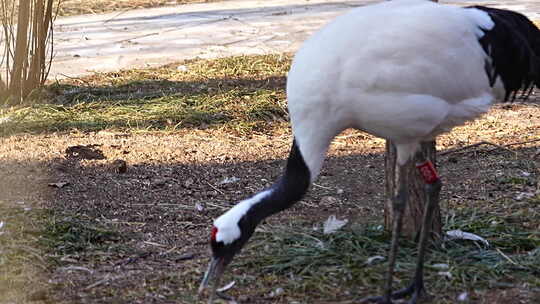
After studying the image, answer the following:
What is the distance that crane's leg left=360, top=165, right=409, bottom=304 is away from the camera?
14.4 ft

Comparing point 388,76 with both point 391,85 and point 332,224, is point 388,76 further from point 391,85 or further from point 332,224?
point 332,224

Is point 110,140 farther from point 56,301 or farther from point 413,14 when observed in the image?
point 413,14

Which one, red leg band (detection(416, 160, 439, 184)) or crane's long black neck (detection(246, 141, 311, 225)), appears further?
red leg band (detection(416, 160, 439, 184))

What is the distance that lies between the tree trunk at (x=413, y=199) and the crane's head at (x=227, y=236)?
0.92 meters

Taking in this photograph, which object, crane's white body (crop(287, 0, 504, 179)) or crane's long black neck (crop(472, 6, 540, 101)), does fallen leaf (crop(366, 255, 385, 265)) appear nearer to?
crane's white body (crop(287, 0, 504, 179))

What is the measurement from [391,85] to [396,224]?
2.40 feet

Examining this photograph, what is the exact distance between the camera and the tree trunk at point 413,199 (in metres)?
4.88

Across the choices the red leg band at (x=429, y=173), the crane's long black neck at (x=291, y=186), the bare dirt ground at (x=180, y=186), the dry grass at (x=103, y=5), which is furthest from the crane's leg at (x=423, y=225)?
the dry grass at (x=103, y=5)

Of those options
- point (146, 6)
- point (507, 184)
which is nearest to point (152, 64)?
point (146, 6)

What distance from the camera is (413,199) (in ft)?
16.3

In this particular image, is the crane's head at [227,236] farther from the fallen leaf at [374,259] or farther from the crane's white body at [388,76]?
the fallen leaf at [374,259]

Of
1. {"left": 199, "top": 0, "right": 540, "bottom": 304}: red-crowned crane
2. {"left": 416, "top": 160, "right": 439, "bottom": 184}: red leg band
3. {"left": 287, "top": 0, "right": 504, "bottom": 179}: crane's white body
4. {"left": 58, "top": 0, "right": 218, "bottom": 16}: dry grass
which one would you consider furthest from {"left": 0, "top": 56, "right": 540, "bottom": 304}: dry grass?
{"left": 58, "top": 0, "right": 218, "bottom": 16}: dry grass

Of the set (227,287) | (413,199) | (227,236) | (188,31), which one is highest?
(227,236)

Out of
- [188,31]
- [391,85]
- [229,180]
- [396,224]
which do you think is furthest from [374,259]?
[188,31]
